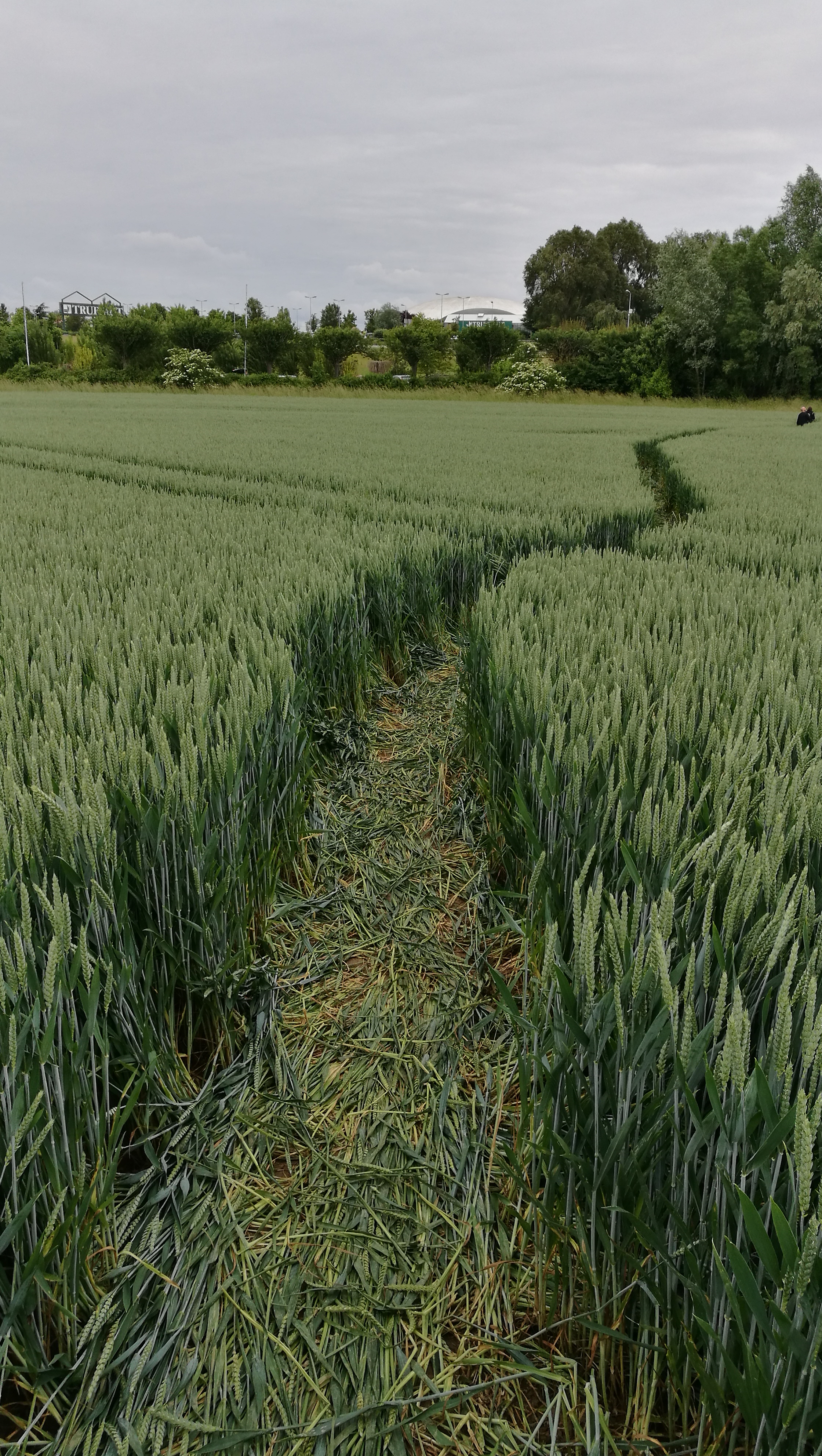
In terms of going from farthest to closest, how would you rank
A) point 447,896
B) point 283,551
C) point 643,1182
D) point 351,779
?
1. point 283,551
2. point 351,779
3. point 447,896
4. point 643,1182

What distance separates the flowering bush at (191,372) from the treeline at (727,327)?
1610cm

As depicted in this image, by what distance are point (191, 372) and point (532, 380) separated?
594 inches

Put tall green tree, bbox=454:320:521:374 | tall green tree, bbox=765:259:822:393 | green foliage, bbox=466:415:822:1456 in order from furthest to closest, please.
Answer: tall green tree, bbox=454:320:521:374, tall green tree, bbox=765:259:822:393, green foliage, bbox=466:415:822:1456

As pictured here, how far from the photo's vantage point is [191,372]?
3491 cm

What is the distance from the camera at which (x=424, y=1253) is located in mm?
1245

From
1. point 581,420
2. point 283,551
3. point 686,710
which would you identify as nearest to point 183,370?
point 581,420

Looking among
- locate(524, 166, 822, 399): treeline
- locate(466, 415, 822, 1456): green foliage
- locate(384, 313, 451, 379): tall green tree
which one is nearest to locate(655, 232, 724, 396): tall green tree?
locate(524, 166, 822, 399): treeline

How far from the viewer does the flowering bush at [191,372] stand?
34.8 metres

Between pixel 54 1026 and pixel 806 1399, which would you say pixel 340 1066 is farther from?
pixel 806 1399

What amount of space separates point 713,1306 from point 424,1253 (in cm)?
52

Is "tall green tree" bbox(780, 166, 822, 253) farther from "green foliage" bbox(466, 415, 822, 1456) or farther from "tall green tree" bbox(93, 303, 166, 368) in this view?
"green foliage" bbox(466, 415, 822, 1456)

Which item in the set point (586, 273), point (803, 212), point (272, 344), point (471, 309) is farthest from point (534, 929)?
point (471, 309)

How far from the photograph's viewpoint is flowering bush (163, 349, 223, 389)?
34781 millimetres

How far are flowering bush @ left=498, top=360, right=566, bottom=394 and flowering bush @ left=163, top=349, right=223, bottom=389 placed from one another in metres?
12.9
